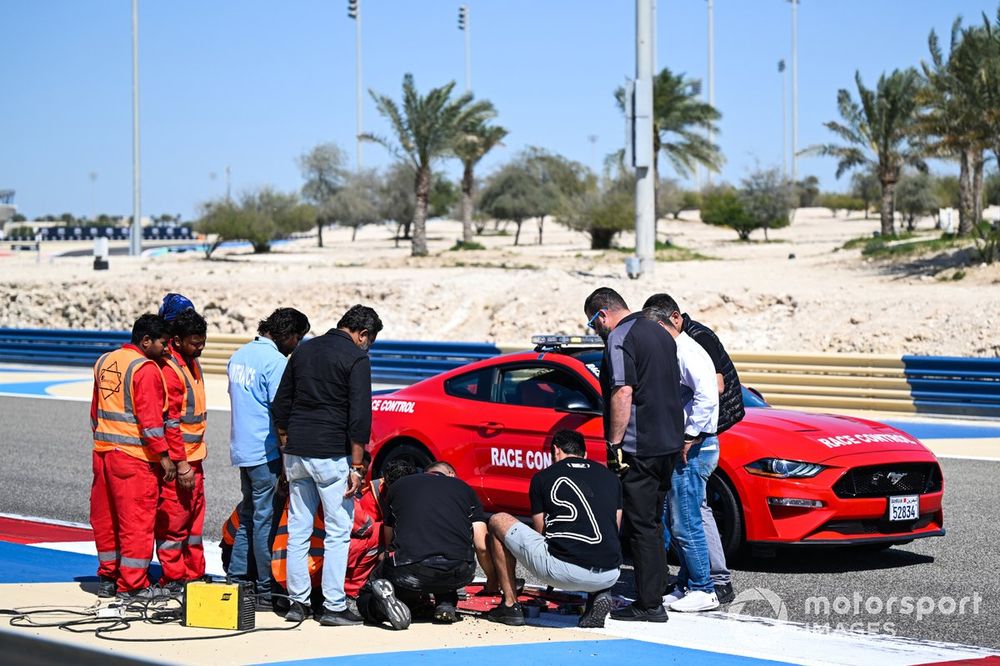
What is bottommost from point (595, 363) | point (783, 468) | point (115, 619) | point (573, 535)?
point (115, 619)

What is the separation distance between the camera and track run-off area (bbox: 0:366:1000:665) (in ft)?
21.7

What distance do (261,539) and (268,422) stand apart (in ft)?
2.31

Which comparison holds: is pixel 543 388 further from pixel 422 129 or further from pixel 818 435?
pixel 422 129

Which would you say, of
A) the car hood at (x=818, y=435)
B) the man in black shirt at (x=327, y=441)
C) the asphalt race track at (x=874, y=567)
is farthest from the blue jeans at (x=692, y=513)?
the man in black shirt at (x=327, y=441)

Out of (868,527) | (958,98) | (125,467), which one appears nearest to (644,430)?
(868,527)

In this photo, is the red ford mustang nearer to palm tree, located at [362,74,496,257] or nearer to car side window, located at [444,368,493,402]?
car side window, located at [444,368,493,402]

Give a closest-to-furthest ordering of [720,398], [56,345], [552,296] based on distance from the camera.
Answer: [720,398], [56,345], [552,296]

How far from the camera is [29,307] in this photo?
35000 mm

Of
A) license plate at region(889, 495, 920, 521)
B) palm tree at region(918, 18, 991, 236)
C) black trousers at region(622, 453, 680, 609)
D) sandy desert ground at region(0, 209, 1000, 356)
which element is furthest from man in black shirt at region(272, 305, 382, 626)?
palm tree at region(918, 18, 991, 236)

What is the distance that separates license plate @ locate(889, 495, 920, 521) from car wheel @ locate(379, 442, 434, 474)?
11.8 ft

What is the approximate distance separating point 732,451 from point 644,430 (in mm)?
1558

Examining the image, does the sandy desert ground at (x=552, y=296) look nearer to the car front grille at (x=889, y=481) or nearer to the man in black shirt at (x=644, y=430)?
the car front grille at (x=889, y=481)

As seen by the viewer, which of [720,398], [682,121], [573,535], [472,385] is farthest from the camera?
[682,121]

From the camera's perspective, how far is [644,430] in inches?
283
